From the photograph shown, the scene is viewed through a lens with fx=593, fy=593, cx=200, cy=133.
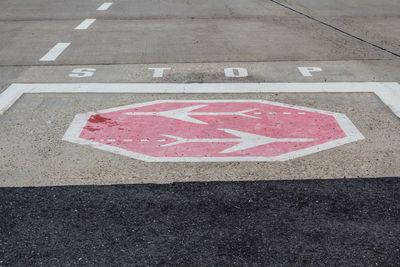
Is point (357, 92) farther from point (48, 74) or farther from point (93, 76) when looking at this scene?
point (48, 74)

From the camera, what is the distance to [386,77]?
36.3ft

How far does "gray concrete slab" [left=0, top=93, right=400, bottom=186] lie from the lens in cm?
696

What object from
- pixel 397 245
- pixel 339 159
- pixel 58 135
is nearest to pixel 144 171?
pixel 58 135

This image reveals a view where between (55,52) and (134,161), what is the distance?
6648 millimetres

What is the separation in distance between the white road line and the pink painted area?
4.17m

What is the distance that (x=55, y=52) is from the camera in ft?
43.4

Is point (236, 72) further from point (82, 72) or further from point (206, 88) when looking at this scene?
point (82, 72)

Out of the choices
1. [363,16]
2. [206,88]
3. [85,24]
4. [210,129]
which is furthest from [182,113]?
[363,16]

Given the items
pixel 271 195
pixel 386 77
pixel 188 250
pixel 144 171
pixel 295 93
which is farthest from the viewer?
pixel 386 77

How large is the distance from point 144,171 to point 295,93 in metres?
4.00

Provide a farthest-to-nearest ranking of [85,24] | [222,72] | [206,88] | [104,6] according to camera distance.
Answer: [104,6], [85,24], [222,72], [206,88]

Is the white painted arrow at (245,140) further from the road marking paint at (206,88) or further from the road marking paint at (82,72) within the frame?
the road marking paint at (82,72)

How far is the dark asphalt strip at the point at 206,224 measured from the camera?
17.4 ft

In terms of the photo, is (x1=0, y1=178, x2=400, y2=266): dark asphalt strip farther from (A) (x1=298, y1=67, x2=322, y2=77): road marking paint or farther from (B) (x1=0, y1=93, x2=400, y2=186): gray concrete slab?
(A) (x1=298, y1=67, x2=322, y2=77): road marking paint
